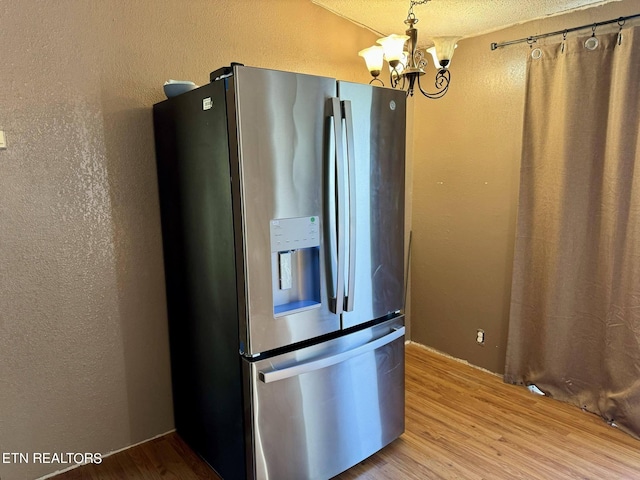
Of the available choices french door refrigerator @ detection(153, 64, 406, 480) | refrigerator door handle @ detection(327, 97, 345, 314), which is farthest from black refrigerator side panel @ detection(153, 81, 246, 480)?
refrigerator door handle @ detection(327, 97, 345, 314)

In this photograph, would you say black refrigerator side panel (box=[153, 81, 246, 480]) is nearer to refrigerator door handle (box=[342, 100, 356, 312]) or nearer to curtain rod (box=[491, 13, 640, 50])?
refrigerator door handle (box=[342, 100, 356, 312])

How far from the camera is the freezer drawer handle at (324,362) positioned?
5.46ft

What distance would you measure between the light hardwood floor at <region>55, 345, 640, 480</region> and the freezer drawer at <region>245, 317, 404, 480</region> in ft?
0.54

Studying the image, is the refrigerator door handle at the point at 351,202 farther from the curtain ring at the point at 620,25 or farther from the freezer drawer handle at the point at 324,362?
the curtain ring at the point at 620,25

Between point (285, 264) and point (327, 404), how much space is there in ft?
2.27

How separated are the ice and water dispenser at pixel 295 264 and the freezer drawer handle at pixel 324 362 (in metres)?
0.23

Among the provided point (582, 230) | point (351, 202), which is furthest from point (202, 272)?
point (582, 230)

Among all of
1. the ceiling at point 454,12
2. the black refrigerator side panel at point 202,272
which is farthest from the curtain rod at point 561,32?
the black refrigerator side panel at point 202,272

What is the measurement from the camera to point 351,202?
71.1 inches

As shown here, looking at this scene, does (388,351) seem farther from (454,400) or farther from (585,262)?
(585,262)

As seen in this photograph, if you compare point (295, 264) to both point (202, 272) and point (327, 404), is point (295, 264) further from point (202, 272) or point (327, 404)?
point (327, 404)

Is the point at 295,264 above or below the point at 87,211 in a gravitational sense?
below

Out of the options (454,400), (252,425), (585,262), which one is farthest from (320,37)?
(454,400)

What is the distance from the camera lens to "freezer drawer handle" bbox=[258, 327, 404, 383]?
1.66 m
